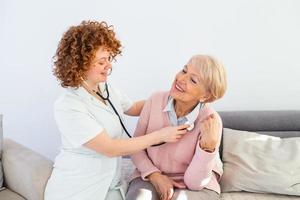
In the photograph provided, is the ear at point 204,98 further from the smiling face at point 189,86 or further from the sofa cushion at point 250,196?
the sofa cushion at point 250,196

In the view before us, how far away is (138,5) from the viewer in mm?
2121

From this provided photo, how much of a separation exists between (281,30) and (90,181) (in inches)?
57.4

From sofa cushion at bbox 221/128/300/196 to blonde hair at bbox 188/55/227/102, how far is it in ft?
1.57

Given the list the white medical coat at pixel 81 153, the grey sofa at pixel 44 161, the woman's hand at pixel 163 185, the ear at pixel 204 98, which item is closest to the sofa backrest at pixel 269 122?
the grey sofa at pixel 44 161

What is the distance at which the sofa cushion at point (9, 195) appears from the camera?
1798mm

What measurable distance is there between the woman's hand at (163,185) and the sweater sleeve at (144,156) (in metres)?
0.03

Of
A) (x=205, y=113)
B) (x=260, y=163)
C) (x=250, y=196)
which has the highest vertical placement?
(x=205, y=113)

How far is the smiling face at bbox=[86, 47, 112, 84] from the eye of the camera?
147 cm

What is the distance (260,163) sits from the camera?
183 cm

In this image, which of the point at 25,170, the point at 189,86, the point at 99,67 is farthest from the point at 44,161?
the point at 189,86

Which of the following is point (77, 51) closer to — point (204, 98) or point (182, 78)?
point (182, 78)

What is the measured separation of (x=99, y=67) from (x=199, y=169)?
2.10 ft

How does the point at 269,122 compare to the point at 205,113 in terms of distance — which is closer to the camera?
A: the point at 205,113

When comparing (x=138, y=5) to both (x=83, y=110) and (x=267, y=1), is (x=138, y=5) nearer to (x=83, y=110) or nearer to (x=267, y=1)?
(x=267, y=1)
